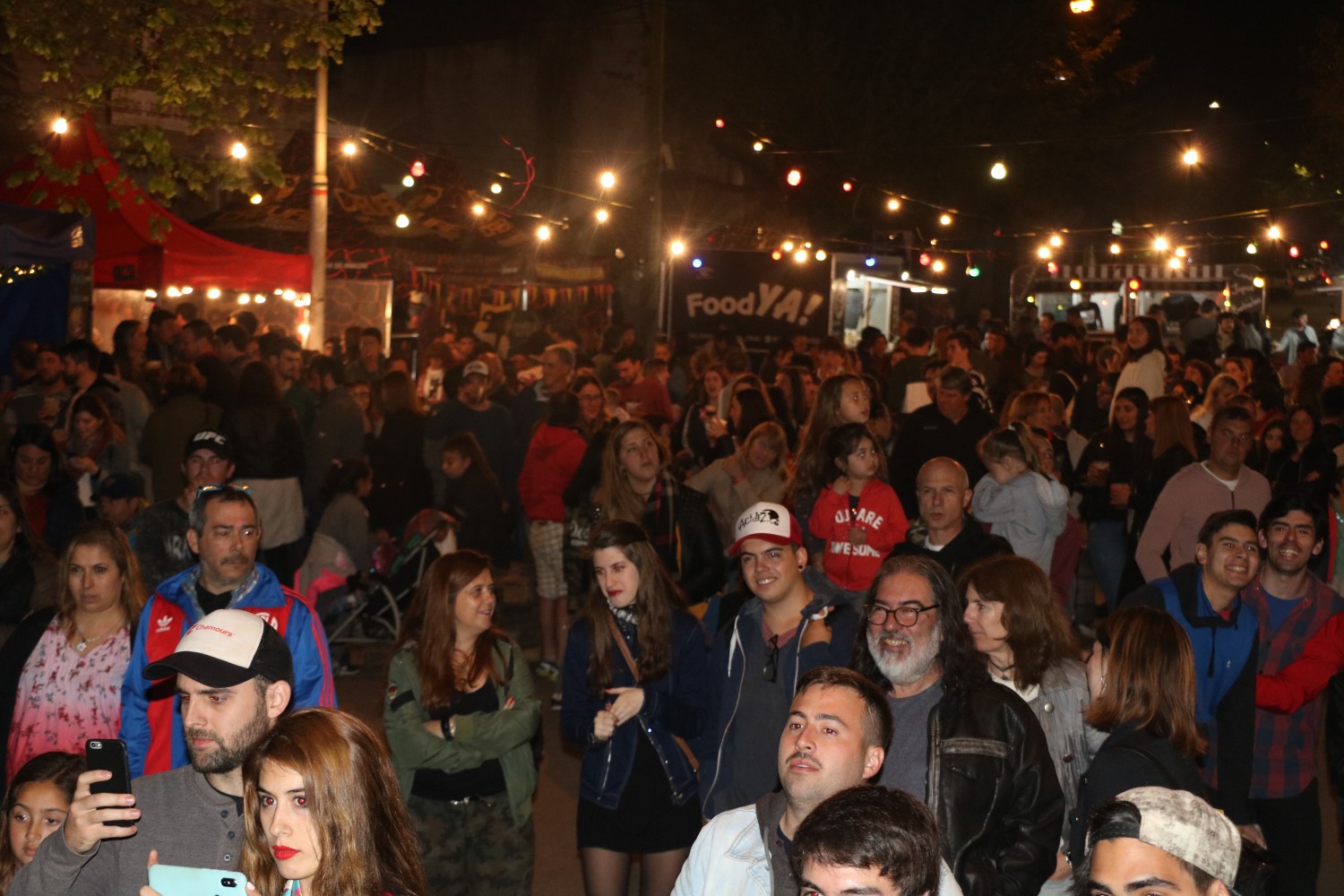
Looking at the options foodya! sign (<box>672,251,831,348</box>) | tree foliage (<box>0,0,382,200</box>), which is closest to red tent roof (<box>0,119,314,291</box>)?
tree foliage (<box>0,0,382,200</box>)

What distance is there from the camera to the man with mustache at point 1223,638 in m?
5.54

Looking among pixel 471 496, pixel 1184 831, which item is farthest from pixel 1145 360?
pixel 1184 831

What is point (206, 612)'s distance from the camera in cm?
509

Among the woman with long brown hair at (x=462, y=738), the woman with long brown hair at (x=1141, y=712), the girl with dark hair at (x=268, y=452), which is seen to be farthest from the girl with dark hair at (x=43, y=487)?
the woman with long brown hair at (x=1141, y=712)

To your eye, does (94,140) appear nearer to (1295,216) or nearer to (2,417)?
(2,417)

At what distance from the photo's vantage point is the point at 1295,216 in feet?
145

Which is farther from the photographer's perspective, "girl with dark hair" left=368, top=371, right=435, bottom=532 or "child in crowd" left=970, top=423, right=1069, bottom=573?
"girl with dark hair" left=368, top=371, right=435, bottom=532

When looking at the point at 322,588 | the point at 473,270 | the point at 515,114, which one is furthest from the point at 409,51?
the point at 322,588

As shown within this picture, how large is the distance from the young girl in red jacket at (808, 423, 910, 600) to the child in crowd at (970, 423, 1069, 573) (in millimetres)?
719

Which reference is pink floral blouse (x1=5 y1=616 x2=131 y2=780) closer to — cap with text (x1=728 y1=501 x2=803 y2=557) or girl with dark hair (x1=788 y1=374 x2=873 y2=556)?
cap with text (x1=728 y1=501 x2=803 y2=557)

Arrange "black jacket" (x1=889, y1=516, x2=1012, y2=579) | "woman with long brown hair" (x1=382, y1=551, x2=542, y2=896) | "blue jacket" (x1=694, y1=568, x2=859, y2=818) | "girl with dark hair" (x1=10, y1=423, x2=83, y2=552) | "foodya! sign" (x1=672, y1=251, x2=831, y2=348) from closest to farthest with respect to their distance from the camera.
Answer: "blue jacket" (x1=694, y1=568, x2=859, y2=818) < "woman with long brown hair" (x1=382, y1=551, x2=542, y2=896) < "black jacket" (x1=889, y1=516, x2=1012, y2=579) < "girl with dark hair" (x1=10, y1=423, x2=83, y2=552) < "foodya! sign" (x1=672, y1=251, x2=831, y2=348)

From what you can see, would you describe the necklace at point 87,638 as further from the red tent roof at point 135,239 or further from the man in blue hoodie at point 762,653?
the red tent roof at point 135,239

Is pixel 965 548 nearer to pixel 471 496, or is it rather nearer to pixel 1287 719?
pixel 1287 719

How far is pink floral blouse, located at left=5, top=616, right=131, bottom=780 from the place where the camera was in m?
5.25
